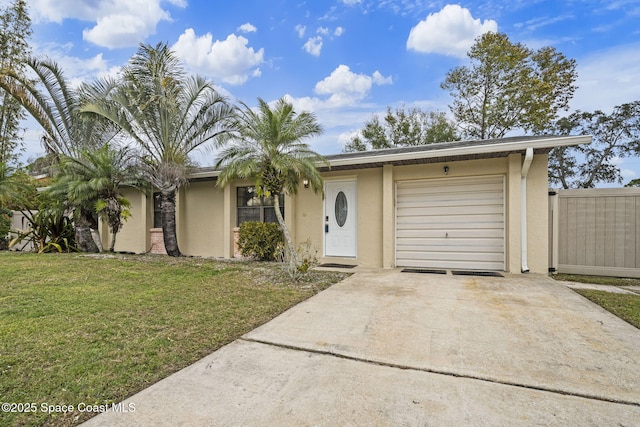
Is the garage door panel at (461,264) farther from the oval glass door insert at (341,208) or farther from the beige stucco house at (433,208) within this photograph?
the oval glass door insert at (341,208)

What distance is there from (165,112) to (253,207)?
357cm

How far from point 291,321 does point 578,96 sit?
19.2 m

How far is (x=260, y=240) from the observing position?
8.50 m

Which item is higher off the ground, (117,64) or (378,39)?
(378,39)

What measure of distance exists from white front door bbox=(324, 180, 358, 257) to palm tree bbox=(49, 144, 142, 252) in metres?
6.01

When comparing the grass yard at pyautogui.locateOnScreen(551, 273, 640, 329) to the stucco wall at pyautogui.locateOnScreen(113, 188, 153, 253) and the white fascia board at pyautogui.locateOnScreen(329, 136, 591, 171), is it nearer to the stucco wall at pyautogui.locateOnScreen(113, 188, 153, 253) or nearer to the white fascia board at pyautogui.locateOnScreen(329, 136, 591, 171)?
the white fascia board at pyautogui.locateOnScreen(329, 136, 591, 171)

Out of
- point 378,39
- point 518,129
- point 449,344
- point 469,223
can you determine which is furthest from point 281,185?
point 518,129

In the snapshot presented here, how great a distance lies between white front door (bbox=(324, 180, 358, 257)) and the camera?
27.0 ft

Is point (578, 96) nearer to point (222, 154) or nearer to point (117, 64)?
point (222, 154)

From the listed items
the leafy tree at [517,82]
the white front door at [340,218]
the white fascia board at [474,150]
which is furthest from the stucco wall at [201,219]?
the leafy tree at [517,82]

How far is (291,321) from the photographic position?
3686 millimetres

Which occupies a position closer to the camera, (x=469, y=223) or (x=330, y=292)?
(x=330, y=292)

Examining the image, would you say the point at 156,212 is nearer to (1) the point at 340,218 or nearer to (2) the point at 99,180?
(2) the point at 99,180

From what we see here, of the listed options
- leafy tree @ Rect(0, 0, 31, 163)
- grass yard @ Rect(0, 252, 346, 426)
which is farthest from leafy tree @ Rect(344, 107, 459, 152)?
leafy tree @ Rect(0, 0, 31, 163)
